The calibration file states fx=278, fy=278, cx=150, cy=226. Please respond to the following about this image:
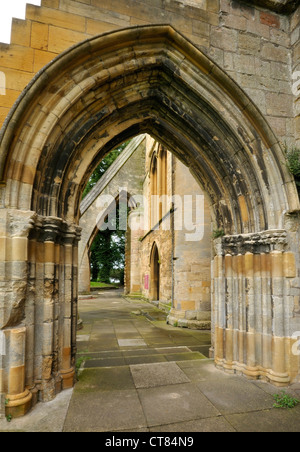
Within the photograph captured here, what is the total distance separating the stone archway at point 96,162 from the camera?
279 centimetres

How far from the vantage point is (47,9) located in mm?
3070

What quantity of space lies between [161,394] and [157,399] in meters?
0.13

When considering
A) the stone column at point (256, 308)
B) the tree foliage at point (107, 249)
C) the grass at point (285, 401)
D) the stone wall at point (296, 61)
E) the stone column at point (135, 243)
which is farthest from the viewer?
the tree foliage at point (107, 249)

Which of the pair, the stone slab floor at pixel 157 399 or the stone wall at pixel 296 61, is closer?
the stone slab floor at pixel 157 399

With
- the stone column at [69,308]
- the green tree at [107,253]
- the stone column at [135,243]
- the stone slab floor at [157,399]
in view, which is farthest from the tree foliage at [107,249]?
the stone column at [69,308]

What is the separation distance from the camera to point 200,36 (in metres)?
3.56

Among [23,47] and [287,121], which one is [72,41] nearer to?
[23,47]

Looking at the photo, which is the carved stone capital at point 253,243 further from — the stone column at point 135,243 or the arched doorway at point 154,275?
the stone column at point 135,243

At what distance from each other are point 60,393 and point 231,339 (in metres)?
2.19

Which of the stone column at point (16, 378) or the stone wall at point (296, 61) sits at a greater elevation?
the stone wall at point (296, 61)

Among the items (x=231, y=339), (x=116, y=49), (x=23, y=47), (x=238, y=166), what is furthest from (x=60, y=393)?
(x=116, y=49)

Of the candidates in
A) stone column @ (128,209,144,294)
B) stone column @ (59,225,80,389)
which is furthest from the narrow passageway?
stone column @ (128,209,144,294)

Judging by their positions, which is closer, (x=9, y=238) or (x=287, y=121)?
(x=9, y=238)

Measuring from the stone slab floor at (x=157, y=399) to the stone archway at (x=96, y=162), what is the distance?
246 millimetres
